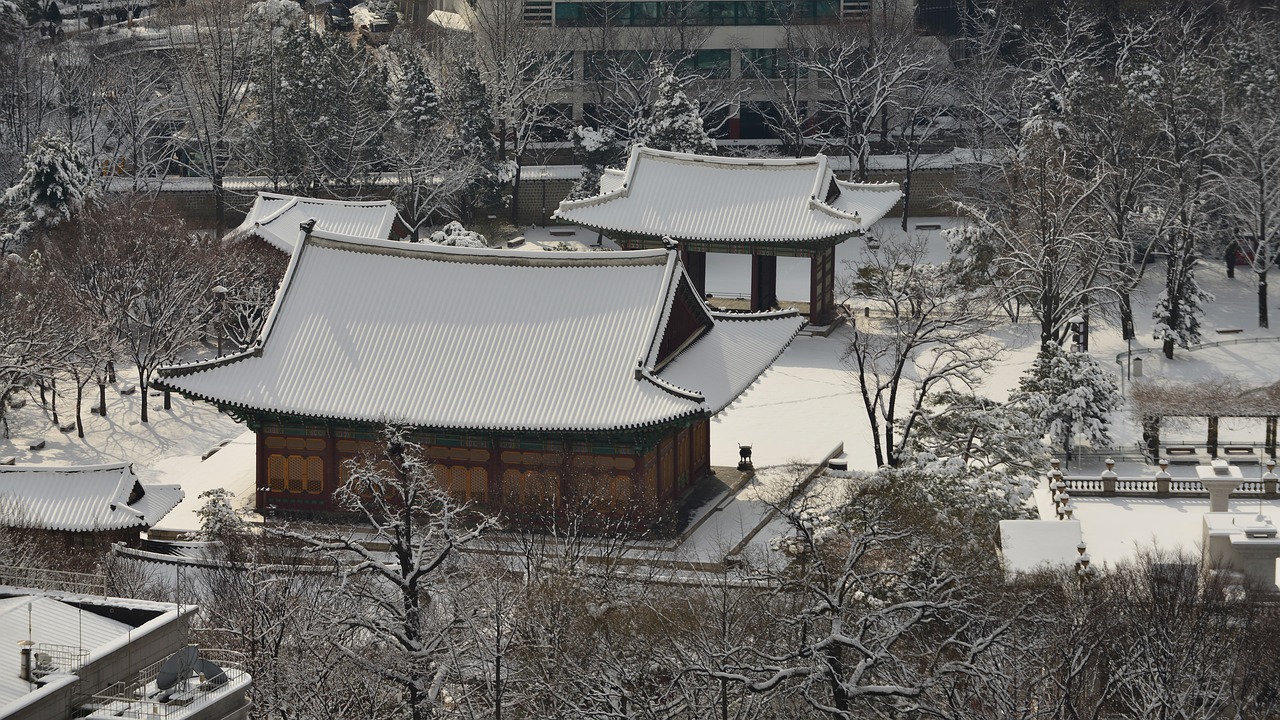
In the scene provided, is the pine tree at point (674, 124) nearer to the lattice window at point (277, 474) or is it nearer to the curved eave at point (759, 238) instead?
the curved eave at point (759, 238)

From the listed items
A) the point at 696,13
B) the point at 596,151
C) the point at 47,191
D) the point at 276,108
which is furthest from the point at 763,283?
the point at 696,13

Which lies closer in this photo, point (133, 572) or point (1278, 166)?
point (133, 572)

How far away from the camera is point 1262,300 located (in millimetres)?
70438

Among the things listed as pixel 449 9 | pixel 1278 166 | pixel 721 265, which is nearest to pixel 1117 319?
pixel 1278 166

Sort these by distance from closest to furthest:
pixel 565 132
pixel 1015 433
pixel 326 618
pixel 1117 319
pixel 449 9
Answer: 1. pixel 326 618
2. pixel 1015 433
3. pixel 1117 319
4. pixel 565 132
5. pixel 449 9

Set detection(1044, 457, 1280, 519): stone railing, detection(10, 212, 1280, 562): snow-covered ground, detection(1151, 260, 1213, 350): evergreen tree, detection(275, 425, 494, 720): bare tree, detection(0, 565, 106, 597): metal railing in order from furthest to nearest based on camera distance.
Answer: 1. detection(1151, 260, 1213, 350): evergreen tree
2. detection(1044, 457, 1280, 519): stone railing
3. detection(10, 212, 1280, 562): snow-covered ground
4. detection(0, 565, 106, 597): metal railing
5. detection(275, 425, 494, 720): bare tree

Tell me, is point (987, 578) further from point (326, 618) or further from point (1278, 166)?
point (1278, 166)

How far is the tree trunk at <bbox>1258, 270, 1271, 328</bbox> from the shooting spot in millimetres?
70125

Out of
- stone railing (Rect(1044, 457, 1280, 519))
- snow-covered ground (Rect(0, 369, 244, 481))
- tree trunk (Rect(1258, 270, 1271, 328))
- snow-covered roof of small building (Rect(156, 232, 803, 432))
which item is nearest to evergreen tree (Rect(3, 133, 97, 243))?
snow-covered ground (Rect(0, 369, 244, 481))

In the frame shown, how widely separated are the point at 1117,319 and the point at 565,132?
3189 centimetres

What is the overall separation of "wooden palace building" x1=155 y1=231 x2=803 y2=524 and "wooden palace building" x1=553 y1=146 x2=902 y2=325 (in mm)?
14711

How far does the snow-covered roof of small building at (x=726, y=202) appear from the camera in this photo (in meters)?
68.6

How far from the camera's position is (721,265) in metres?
79.3

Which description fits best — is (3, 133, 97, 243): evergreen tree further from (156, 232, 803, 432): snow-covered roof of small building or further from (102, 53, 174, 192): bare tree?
(156, 232, 803, 432): snow-covered roof of small building
